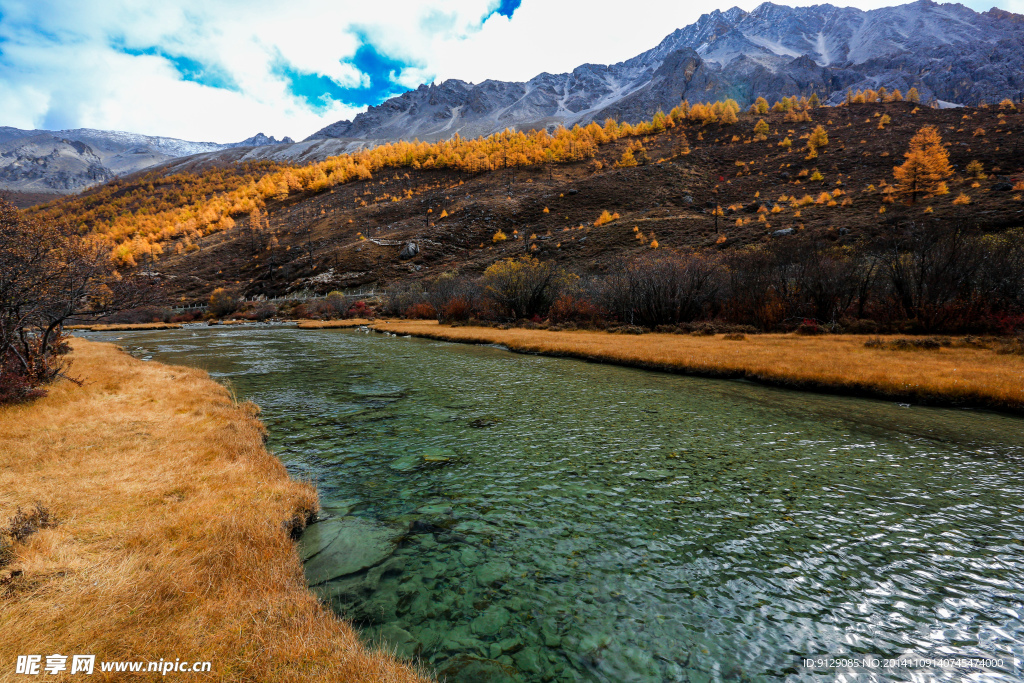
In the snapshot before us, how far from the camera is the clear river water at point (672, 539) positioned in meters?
4.55

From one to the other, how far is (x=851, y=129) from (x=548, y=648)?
565 ft

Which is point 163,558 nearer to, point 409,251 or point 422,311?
point 422,311

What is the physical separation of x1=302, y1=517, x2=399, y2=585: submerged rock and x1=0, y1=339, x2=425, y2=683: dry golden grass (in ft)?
1.17

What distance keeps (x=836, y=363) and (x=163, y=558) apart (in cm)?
2431

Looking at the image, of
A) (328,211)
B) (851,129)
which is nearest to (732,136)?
(851,129)

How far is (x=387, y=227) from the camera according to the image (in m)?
130

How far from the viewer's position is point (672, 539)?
21.5ft

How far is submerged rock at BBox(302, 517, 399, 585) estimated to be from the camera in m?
5.74

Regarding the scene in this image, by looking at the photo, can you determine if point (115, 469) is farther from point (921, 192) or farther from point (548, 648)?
point (921, 192)

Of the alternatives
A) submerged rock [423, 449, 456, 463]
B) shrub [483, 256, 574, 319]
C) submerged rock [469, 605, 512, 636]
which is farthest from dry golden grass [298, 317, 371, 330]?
submerged rock [469, 605, 512, 636]

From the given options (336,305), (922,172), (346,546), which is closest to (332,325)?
(336,305)

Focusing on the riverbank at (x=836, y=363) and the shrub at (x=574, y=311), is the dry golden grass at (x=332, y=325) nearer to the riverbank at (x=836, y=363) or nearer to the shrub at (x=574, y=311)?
the shrub at (x=574, y=311)

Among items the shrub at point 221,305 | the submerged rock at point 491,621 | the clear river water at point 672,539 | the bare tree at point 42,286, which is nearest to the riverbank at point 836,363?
the clear river water at point 672,539

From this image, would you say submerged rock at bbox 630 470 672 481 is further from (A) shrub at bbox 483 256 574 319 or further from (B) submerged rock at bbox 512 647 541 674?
(A) shrub at bbox 483 256 574 319
